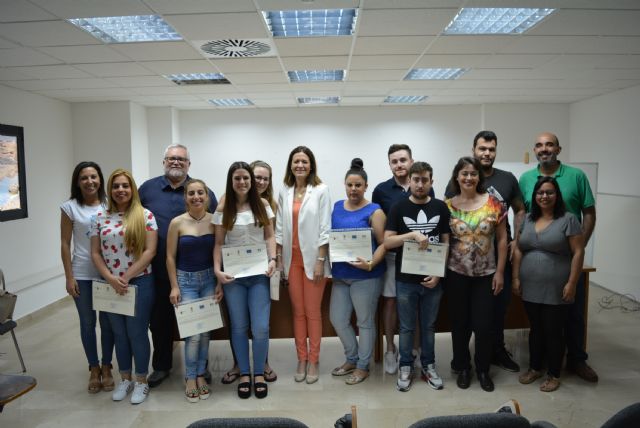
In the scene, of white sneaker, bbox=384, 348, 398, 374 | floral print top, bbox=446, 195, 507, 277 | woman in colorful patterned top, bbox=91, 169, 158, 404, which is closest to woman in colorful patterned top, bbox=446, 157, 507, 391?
floral print top, bbox=446, 195, 507, 277

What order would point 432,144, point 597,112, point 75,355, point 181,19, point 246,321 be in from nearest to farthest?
point 246,321, point 181,19, point 75,355, point 597,112, point 432,144

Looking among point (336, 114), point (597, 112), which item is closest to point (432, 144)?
point (336, 114)

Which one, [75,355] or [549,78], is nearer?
[75,355]

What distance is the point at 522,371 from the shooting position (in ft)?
10.5

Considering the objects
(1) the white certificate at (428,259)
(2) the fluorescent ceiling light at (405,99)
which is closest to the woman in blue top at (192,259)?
(1) the white certificate at (428,259)

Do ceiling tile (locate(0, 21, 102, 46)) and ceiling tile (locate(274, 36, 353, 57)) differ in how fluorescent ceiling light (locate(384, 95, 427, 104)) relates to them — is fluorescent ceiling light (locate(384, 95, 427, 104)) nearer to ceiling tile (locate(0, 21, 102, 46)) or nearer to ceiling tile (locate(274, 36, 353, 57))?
ceiling tile (locate(274, 36, 353, 57))

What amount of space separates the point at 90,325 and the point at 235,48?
2502mm

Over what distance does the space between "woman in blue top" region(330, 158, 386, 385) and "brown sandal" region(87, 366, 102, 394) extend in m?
1.67

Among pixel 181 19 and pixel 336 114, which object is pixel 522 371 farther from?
pixel 336 114

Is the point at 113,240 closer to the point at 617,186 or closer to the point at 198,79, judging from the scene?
the point at 198,79

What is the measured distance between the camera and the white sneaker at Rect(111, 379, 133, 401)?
9.35ft

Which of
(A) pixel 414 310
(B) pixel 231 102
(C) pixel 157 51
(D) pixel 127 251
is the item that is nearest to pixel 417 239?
(A) pixel 414 310

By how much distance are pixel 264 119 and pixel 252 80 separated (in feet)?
7.95

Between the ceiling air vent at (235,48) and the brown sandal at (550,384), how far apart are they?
3275mm
